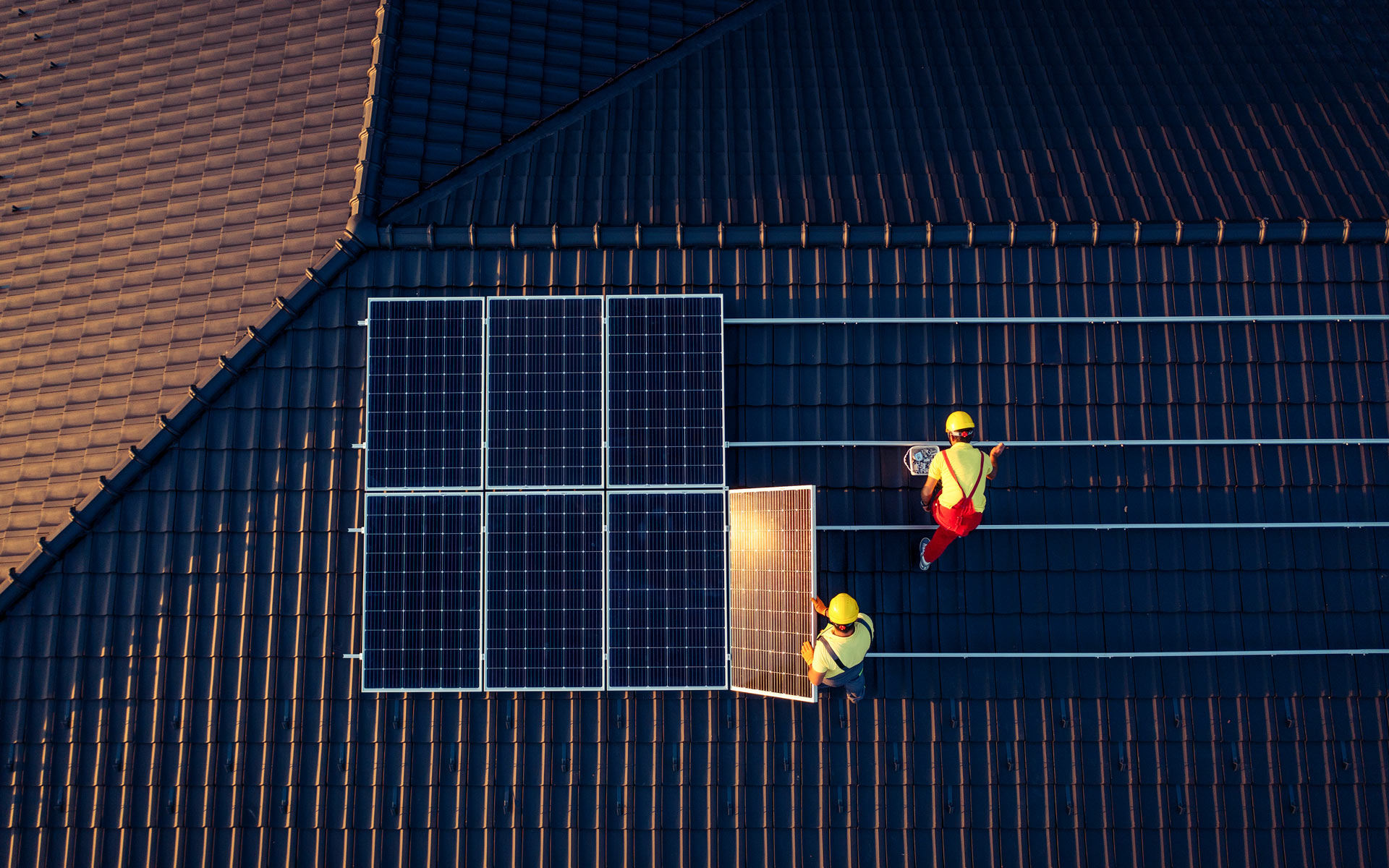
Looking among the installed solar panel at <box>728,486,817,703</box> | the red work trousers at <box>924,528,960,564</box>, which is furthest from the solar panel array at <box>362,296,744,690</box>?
the red work trousers at <box>924,528,960,564</box>

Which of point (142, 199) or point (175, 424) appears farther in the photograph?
point (142, 199)

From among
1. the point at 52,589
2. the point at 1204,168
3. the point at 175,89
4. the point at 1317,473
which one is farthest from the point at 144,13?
the point at 1317,473

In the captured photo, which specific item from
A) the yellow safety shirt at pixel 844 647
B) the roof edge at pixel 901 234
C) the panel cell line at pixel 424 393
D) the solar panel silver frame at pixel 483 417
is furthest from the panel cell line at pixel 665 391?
the yellow safety shirt at pixel 844 647

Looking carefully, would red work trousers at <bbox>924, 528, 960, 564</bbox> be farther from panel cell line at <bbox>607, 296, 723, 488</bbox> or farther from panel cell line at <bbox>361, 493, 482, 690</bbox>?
panel cell line at <bbox>361, 493, 482, 690</bbox>

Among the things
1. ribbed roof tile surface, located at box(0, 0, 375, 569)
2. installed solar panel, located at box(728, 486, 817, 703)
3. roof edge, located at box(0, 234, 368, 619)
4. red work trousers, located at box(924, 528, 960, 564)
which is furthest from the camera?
ribbed roof tile surface, located at box(0, 0, 375, 569)

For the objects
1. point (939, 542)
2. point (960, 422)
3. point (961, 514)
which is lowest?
point (939, 542)

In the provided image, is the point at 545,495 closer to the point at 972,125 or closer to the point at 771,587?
the point at 771,587

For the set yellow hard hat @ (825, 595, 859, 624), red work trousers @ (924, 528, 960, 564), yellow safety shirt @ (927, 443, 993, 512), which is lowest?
yellow hard hat @ (825, 595, 859, 624)

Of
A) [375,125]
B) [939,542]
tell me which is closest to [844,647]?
[939,542]
